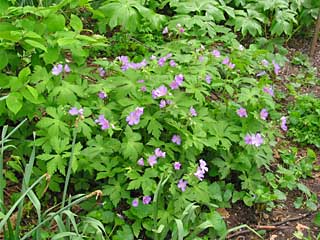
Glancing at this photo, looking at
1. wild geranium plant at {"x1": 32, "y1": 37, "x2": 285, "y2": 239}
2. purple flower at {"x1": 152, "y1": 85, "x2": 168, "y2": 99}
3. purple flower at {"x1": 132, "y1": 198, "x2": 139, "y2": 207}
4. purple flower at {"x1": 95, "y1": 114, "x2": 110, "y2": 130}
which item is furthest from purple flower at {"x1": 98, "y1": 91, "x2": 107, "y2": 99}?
purple flower at {"x1": 132, "y1": 198, "x2": 139, "y2": 207}

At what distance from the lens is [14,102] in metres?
2.54

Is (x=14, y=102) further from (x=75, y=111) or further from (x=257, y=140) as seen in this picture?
Answer: (x=257, y=140)

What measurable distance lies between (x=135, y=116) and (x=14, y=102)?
1.68 feet

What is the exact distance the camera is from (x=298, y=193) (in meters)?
3.19

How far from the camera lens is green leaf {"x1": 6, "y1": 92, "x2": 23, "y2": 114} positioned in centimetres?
253

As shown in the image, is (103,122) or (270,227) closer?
(103,122)

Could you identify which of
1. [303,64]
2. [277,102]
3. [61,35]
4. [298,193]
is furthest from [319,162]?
[61,35]

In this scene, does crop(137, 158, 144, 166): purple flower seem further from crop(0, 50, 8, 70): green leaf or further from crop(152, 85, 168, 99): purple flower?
crop(0, 50, 8, 70): green leaf

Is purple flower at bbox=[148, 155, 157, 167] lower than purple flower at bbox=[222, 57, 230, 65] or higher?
lower

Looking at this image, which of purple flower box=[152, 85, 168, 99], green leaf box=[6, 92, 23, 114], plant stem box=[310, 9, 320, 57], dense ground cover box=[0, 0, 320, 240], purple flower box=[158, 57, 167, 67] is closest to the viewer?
green leaf box=[6, 92, 23, 114]

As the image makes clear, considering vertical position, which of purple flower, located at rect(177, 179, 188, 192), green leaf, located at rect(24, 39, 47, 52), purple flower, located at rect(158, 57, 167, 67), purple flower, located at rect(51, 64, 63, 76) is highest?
green leaf, located at rect(24, 39, 47, 52)

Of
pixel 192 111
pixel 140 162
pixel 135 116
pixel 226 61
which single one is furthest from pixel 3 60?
pixel 226 61

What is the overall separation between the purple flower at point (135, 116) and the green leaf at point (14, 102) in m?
0.46

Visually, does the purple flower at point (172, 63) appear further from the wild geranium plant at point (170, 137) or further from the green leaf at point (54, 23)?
the green leaf at point (54, 23)
